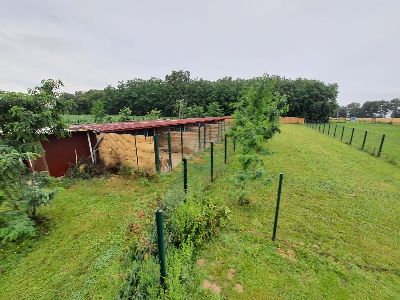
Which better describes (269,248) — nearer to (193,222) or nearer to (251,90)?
(193,222)

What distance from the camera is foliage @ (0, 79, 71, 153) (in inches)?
302

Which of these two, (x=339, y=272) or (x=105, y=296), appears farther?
(x=339, y=272)

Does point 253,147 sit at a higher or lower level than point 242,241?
higher

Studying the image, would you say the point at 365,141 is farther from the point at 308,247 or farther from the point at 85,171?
the point at 85,171

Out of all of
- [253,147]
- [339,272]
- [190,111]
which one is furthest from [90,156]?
[190,111]

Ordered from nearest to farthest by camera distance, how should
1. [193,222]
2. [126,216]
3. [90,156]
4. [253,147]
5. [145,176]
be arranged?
[193,222]
[126,216]
[253,147]
[145,176]
[90,156]

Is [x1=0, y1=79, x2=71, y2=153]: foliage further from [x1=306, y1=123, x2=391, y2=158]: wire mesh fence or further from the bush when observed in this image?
[x1=306, y1=123, x2=391, y2=158]: wire mesh fence

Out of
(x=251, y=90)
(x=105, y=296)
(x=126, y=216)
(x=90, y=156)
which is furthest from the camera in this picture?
(x=90, y=156)

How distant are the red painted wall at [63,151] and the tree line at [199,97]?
39.6 m

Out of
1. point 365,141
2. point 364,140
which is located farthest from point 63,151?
point 365,141

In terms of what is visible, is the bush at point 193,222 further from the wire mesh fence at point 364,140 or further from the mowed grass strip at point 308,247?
the wire mesh fence at point 364,140

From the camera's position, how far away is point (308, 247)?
18.7ft

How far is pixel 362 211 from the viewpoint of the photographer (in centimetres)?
775

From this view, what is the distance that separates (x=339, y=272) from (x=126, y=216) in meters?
5.43
